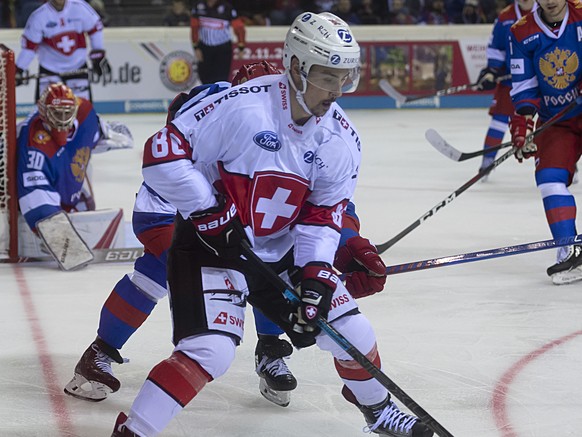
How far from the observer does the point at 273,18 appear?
10867 millimetres

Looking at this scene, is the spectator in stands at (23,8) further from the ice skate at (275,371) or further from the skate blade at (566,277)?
the ice skate at (275,371)

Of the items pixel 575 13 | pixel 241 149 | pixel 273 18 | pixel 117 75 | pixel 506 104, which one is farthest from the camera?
pixel 273 18

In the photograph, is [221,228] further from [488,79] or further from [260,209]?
[488,79]

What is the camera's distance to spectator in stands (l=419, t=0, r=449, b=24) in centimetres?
1116

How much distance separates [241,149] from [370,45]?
8.13 meters

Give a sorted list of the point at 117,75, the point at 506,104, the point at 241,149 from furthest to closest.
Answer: the point at 117,75 → the point at 506,104 → the point at 241,149

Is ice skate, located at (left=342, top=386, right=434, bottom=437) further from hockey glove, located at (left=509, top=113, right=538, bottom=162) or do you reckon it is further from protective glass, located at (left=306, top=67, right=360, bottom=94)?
hockey glove, located at (left=509, top=113, right=538, bottom=162)

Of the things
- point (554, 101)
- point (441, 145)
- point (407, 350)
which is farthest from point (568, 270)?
point (441, 145)

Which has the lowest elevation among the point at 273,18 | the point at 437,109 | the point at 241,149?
the point at 437,109

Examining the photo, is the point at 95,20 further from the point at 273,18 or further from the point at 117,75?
the point at 273,18

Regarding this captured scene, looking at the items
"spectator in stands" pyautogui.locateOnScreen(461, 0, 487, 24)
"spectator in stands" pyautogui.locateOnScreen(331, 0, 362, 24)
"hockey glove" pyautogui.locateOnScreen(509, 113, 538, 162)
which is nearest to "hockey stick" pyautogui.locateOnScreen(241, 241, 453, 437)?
"hockey glove" pyautogui.locateOnScreen(509, 113, 538, 162)

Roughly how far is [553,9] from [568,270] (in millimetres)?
956

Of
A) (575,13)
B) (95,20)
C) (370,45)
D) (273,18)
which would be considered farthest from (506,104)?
(273,18)

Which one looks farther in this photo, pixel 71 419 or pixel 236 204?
pixel 71 419
